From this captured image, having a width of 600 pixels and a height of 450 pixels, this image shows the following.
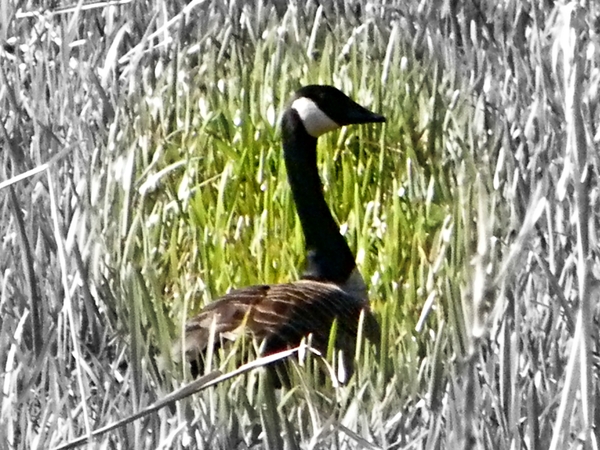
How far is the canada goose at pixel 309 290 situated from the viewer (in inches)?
39.8

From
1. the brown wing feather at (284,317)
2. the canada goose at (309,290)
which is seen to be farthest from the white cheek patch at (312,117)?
the brown wing feather at (284,317)

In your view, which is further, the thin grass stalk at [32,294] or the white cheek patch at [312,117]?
the white cheek patch at [312,117]

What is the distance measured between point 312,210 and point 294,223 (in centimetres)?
2

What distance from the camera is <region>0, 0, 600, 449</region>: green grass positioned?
862 mm

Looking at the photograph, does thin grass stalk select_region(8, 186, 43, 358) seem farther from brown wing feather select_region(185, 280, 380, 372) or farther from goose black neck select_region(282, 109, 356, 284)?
goose black neck select_region(282, 109, 356, 284)

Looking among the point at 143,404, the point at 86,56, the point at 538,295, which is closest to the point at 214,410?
the point at 143,404

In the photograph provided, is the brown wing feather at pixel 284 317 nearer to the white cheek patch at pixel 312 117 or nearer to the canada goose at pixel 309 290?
the canada goose at pixel 309 290

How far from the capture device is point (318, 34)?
135cm

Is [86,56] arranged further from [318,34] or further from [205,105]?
[205,105]

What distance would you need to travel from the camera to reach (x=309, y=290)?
122cm

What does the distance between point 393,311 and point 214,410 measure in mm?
181

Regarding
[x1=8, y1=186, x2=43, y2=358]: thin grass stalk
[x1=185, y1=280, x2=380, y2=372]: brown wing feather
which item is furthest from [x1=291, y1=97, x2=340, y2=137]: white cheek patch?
[x1=8, y1=186, x2=43, y2=358]: thin grass stalk

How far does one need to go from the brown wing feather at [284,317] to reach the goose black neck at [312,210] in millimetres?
27

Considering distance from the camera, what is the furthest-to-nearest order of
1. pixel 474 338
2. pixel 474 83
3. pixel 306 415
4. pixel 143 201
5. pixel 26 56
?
pixel 26 56 < pixel 474 83 < pixel 143 201 < pixel 306 415 < pixel 474 338
